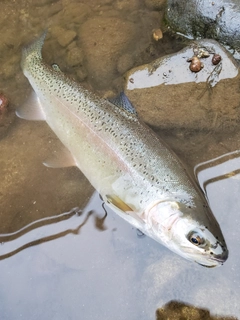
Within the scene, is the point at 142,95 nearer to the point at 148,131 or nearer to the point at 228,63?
the point at 148,131

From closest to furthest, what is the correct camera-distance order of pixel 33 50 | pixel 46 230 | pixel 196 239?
pixel 196 239, pixel 46 230, pixel 33 50

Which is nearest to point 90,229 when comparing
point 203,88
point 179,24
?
point 203,88

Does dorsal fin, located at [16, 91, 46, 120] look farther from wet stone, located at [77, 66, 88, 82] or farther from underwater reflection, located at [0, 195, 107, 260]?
underwater reflection, located at [0, 195, 107, 260]

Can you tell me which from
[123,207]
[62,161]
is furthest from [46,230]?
[123,207]

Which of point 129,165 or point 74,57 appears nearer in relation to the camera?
point 129,165

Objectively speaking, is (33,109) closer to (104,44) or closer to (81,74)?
(81,74)
